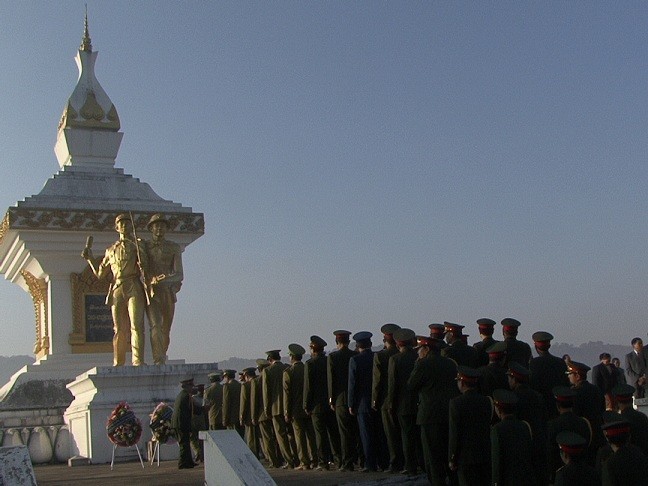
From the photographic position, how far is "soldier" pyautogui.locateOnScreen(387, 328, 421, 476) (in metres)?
10.7

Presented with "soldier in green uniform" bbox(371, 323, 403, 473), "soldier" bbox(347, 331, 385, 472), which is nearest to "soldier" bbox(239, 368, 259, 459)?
"soldier" bbox(347, 331, 385, 472)

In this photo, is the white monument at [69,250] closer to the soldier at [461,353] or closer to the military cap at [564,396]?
the soldier at [461,353]

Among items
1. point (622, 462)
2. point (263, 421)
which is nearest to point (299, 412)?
point (263, 421)

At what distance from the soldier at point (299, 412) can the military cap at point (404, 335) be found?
73.0 inches

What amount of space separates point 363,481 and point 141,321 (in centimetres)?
724

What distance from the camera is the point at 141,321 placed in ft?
54.7

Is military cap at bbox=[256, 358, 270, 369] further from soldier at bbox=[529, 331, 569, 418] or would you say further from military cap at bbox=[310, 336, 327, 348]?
soldier at bbox=[529, 331, 569, 418]

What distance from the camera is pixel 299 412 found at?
41.1 feet

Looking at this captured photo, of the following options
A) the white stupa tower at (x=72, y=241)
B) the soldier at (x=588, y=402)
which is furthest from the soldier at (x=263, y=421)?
the white stupa tower at (x=72, y=241)

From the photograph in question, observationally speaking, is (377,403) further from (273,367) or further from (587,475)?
(587,475)

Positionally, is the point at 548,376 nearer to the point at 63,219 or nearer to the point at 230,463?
the point at 230,463

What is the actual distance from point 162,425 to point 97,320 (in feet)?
18.9

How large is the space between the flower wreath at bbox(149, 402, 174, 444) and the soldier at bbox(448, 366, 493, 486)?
6.45 m

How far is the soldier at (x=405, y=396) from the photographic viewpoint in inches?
420
